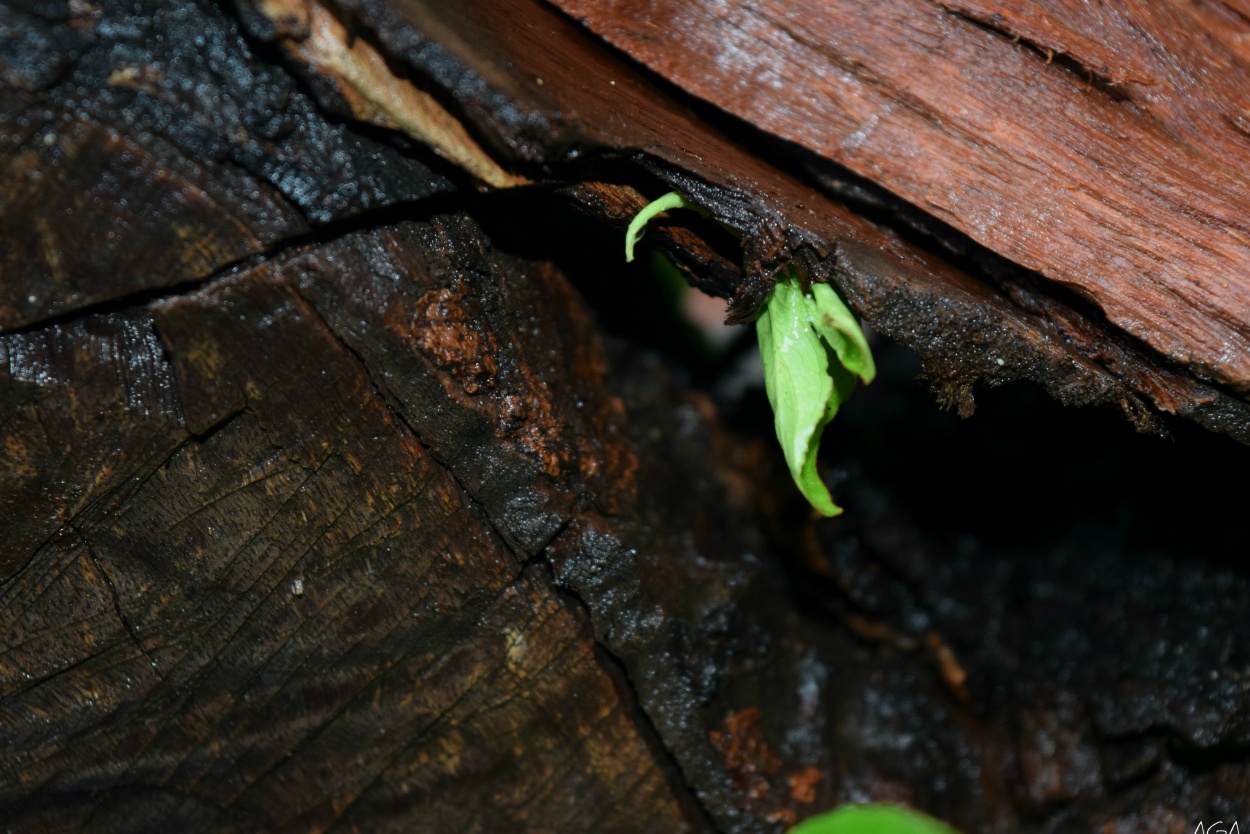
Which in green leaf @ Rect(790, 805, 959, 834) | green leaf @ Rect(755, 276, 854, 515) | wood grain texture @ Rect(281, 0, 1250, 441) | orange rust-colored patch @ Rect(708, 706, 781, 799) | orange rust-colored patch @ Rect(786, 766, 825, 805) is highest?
wood grain texture @ Rect(281, 0, 1250, 441)

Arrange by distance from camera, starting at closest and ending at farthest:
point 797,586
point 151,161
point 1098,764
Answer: point 151,161
point 1098,764
point 797,586

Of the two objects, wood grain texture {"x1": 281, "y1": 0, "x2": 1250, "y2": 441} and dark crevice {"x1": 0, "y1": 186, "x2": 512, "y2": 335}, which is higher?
wood grain texture {"x1": 281, "y1": 0, "x2": 1250, "y2": 441}

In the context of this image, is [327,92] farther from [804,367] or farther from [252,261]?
[804,367]

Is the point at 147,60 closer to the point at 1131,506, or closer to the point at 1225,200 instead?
the point at 1225,200

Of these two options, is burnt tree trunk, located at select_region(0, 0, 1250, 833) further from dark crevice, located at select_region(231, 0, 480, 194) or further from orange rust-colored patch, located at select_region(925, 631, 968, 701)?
orange rust-colored patch, located at select_region(925, 631, 968, 701)

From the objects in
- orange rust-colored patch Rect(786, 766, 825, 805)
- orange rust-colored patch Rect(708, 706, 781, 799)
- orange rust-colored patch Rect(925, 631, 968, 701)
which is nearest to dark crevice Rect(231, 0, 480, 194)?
orange rust-colored patch Rect(708, 706, 781, 799)

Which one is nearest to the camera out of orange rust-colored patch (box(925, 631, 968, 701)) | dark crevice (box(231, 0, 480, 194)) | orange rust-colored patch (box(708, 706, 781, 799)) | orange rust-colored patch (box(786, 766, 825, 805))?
dark crevice (box(231, 0, 480, 194))

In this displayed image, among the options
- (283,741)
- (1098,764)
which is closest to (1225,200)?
(1098,764)

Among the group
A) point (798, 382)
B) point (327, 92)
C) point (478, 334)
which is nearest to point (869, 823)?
point (798, 382)

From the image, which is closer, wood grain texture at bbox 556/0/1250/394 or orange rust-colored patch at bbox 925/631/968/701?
wood grain texture at bbox 556/0/1250/394
